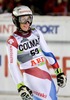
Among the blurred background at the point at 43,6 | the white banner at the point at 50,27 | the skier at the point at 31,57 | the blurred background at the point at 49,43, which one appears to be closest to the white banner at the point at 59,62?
the blurred background at the point at 49,43

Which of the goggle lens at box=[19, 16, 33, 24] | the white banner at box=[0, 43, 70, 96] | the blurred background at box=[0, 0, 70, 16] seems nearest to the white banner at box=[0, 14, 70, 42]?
the white banner at box=[0, 43, 70, 96]

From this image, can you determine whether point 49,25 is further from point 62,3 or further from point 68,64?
point 62,3

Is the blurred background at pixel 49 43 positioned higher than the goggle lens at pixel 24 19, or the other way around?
the goggle lens at pixel 24 19

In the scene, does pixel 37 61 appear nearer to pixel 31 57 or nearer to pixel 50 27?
pixel 31 57

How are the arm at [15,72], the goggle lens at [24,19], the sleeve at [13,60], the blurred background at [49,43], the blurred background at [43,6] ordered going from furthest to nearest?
the blurred background at [43,6], the blurred background at [49,43], the goggle lens at [24,19], the sleeve at [13,60], the arm at [15,72]

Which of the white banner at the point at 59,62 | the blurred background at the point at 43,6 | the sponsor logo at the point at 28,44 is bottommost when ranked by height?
the white banner at the point at 59,62

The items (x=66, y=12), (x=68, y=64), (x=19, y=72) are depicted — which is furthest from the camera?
(x=66, y=12)

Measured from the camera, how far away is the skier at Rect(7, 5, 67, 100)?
17.0 ft

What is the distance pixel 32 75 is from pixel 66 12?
15.7 ft

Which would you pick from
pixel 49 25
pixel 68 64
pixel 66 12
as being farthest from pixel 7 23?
pixel 66 12

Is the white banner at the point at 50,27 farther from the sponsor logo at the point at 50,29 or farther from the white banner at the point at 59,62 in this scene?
the white banner at the point at 59,62

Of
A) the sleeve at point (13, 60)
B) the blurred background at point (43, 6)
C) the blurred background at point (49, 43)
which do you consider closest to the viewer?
the sleeve at point (13, 60)

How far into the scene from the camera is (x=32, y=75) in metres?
5.24

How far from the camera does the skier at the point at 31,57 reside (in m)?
5.19
